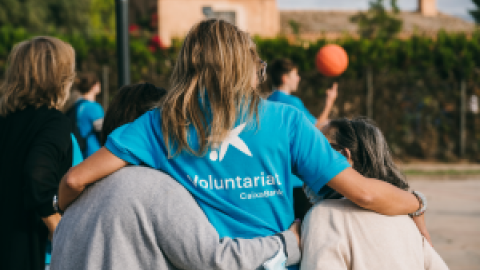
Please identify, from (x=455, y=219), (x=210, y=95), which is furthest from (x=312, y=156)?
(x=455, y=219)

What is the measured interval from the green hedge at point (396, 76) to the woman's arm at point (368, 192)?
11744 mm

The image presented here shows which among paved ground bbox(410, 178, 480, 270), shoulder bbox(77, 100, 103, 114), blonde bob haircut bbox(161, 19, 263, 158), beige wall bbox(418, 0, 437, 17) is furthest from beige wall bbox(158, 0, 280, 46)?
beige wall bbox(418, 0, 437, 17)

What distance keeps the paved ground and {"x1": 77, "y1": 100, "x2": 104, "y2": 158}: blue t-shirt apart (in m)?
4.00

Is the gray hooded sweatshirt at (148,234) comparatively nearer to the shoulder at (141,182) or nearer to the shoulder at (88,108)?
the shoulder at (141,182)

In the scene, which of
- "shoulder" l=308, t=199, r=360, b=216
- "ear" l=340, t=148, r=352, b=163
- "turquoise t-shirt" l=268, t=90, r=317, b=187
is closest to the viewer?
"shoulder" l=308, t=199, r=360, b=216

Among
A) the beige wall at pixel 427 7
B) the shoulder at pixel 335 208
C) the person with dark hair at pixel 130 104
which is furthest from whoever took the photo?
the beige wall at pixel 427 7

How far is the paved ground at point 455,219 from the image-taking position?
17.9 ft

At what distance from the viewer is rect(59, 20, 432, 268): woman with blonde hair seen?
1.67 meters

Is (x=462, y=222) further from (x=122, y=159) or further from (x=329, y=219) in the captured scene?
(x=122, y=159)

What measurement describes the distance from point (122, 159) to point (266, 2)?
22.5 m

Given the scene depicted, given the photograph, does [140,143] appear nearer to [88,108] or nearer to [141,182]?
[141,182]

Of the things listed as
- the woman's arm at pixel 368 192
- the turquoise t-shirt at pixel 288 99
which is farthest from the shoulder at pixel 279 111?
the turquoise t-shirt at pixel 288 99

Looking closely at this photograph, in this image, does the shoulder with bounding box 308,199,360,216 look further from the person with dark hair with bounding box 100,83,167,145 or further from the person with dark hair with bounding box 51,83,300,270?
the person with dark hair with bounding box 100,83,167,145

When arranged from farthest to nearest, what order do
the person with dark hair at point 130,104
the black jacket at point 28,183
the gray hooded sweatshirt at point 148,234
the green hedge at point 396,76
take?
1. the green hedge at point 396,76
2. the black jacket at point 28,183
3. the person with dark hair at point 130,104
4. the gray hooded sweatshirt at point 148,234
